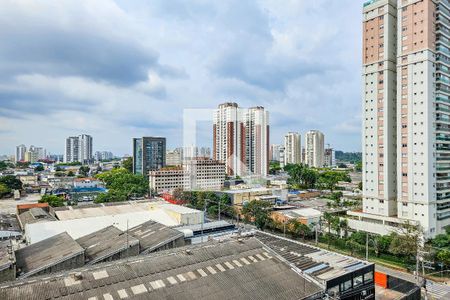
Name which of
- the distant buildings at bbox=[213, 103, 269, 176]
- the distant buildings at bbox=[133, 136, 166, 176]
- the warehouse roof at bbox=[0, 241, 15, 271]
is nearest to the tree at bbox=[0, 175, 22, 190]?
the distant buildings at bbox=[133, 136, 166, 176]

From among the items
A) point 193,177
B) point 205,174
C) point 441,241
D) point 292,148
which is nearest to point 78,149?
point 292,148

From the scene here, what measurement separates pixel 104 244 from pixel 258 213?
43.7 feet

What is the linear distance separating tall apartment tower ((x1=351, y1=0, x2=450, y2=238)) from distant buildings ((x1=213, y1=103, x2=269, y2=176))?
2356 centimetres

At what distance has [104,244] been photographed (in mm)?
13945

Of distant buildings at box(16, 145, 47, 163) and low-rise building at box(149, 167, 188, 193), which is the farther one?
distant buildings at box(16, 145, 47, 163)

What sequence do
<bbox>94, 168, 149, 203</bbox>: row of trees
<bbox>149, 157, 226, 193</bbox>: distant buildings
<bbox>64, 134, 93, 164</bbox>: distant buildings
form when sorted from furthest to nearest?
<bbox>64, 134, 93, 164</bbox>: distant buildings < <bbox>149, 157, 226, 193</bbox>: distant buildings < <bbox>94, 168, 149, 203</bbox>: row of trees

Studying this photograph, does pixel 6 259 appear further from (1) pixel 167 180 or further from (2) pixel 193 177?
(1) pixel 167 180

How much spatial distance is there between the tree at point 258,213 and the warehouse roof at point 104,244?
1186cm

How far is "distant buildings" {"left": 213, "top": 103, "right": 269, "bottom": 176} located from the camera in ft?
150

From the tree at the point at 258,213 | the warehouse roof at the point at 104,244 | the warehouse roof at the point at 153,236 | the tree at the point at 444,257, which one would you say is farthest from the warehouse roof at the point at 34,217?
the tree at the point at 444,257

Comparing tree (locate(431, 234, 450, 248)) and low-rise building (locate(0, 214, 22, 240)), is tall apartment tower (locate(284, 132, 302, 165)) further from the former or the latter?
low-rise building (locate(0, 214, 22, 240))

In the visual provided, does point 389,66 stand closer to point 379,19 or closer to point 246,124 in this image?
point 379,19

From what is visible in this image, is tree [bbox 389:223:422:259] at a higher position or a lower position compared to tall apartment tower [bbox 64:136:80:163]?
lower

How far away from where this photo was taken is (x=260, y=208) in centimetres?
2497
